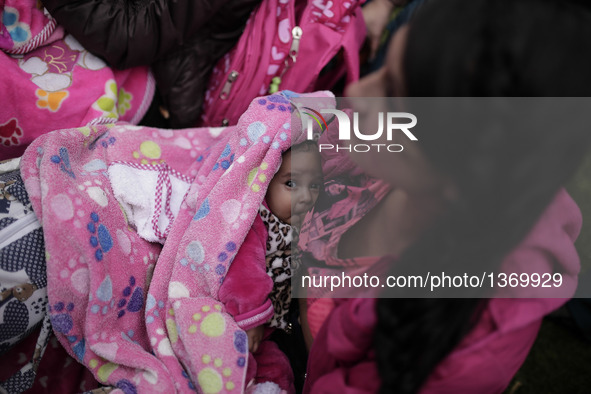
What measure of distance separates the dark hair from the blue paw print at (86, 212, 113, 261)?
0.58m

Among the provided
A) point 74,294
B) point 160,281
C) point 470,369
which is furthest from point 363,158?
point 74,294

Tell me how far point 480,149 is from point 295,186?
53 cm

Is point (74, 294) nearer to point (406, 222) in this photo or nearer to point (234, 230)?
point (234, 230)

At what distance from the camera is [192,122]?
52.1 inches

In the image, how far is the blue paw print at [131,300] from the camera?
90 cm

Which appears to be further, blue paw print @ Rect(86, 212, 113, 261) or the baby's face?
the baby's face

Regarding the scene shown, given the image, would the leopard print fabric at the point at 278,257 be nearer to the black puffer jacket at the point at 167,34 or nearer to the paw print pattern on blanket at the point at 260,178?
the paw print pattern on blanket at the point at 260,178

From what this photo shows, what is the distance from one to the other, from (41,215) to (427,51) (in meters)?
0.77

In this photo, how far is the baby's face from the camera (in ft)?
3.24

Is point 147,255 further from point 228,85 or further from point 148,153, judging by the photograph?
point 228,85

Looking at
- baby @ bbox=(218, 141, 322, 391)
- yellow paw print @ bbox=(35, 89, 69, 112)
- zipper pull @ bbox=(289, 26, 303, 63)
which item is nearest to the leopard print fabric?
baby @ bbox=(218, 141, 322, 391)

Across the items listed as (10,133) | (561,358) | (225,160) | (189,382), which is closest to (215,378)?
(189,382)

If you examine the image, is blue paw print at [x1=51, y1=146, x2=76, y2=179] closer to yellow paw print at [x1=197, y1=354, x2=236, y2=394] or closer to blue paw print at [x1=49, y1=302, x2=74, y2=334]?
blue paw print at [x1=49, y1=302, x2=74, y2=334]

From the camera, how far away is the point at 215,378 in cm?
81
